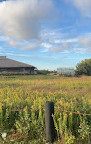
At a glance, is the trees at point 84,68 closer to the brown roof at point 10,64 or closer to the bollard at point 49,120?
the brown roof at point 10,64

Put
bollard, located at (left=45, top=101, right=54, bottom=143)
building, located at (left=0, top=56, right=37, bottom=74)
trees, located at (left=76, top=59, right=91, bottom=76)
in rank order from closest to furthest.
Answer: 1. bollard, located at (left=45, top=101, right=54, bottom=143)
2. trees, located at (left=76, top=59, right=91, bottom=76)
3. building, located at (left=0, top=56, right=37, bottom=74)

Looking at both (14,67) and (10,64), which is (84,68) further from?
(10,64)

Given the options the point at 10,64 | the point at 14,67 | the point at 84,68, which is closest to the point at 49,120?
the point at 84,68

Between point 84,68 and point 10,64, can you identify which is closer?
point 84,68

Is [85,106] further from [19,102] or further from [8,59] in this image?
[8,59]

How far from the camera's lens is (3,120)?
11.5 ft

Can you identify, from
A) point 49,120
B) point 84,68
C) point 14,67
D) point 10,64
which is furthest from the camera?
point 10,64

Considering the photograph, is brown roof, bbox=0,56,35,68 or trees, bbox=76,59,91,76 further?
brown roof, bbox=0,56,35,68

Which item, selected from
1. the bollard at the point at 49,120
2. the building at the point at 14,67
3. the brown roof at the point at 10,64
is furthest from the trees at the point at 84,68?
the bollard at the point at 49,120

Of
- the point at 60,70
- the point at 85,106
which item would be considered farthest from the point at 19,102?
the point at 60,70

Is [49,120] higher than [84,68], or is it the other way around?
[84,68]

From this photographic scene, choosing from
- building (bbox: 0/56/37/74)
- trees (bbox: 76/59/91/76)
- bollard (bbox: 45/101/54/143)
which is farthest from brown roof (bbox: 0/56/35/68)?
bollard (bbox: 45/101/54/143)

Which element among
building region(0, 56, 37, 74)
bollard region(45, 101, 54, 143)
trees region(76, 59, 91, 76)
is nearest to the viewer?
bollard region(45, 101, 54, 143)

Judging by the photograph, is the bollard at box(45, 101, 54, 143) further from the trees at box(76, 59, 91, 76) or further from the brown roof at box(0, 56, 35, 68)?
the brown roof at box(0, 56, 35, 68)
